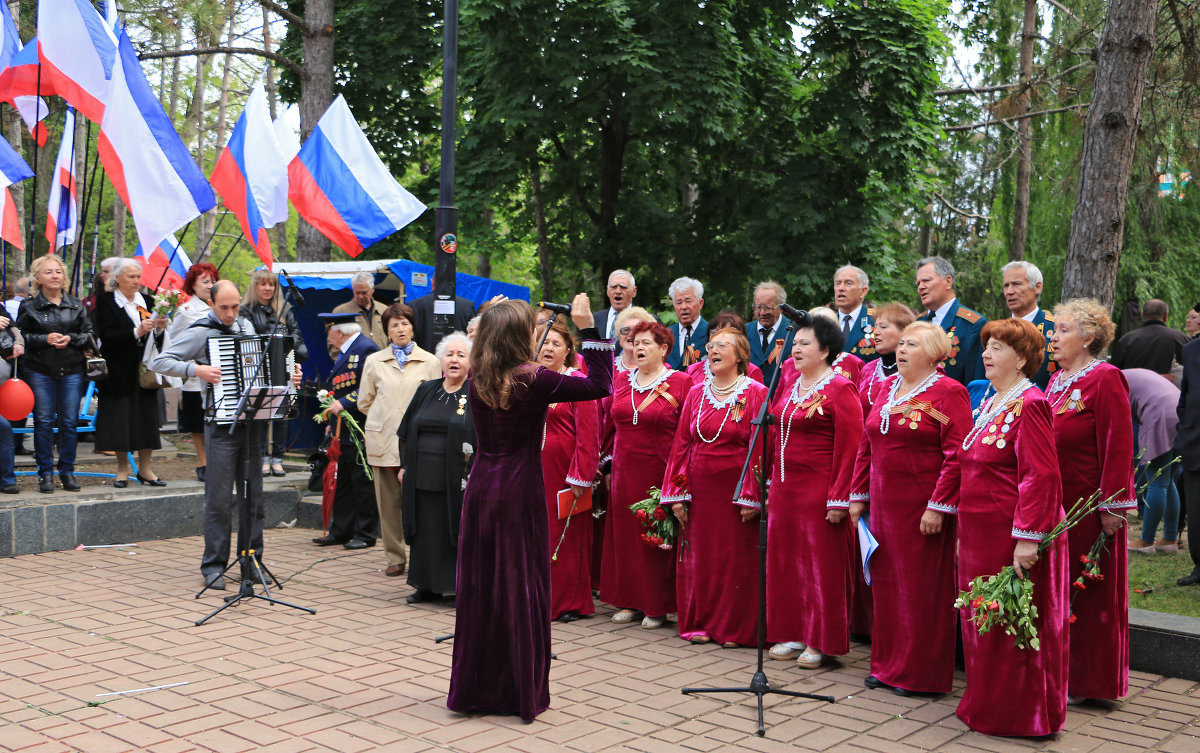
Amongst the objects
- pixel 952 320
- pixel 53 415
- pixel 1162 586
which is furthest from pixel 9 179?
pixel 1162 586

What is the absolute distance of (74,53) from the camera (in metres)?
10.0

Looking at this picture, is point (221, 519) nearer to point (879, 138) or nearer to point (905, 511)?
point (905, 511)

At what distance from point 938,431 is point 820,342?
93cm

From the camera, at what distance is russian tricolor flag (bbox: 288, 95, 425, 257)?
10.8 m

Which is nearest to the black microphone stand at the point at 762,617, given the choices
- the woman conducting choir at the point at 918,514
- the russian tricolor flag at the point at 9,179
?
the woman conducting choir at the point at 918,514

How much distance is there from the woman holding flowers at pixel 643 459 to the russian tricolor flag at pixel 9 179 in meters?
6.02

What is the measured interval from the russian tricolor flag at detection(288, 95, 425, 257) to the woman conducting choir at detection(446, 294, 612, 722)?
6.05m

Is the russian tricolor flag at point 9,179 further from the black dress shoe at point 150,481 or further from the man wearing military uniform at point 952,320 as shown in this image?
the man wearing military uniform at point 952,320

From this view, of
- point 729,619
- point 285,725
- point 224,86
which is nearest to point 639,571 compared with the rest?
point 729,619

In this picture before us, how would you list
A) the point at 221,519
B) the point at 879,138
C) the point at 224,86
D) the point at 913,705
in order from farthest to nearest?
the point at 224,86, the point at 879,138, the point at 221,519, the point at 913,705

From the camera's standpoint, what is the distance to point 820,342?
613 cm

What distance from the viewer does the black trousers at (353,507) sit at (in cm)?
937

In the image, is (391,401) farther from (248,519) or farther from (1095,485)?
(1095,485)

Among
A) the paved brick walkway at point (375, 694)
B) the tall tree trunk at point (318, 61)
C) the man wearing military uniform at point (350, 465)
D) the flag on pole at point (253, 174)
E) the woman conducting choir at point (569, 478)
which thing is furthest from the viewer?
the tall tree trunk at point (318, 61)
